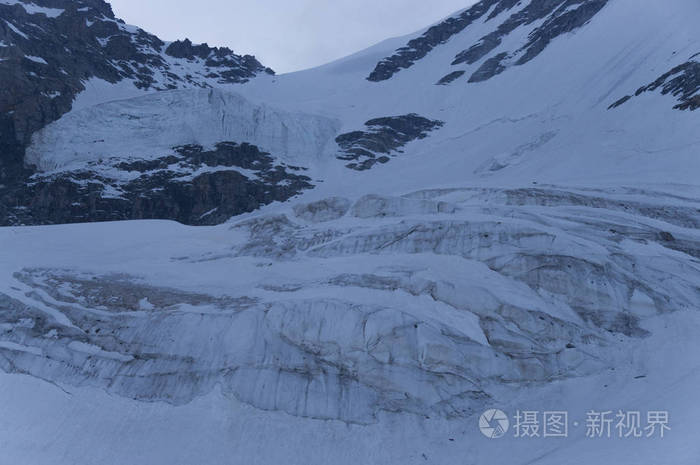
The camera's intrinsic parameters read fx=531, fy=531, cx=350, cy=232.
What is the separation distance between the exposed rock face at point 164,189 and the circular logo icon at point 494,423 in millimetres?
46157

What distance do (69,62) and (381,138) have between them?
41.3m

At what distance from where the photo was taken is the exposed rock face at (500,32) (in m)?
77.2

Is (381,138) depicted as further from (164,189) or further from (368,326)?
(368,326)

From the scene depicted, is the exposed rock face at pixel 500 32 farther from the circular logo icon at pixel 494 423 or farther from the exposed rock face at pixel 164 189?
the circular logo icon at pixel 494 423

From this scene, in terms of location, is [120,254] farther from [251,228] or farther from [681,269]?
[681,269]

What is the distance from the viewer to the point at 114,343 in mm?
15219

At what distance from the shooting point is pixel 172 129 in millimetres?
60062

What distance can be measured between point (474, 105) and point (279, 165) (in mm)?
28577

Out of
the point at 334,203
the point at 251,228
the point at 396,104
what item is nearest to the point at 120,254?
the point at 251,228

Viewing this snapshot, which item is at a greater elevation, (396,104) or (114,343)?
(396,104)

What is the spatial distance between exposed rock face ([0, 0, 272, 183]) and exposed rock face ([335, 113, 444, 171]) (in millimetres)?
29127

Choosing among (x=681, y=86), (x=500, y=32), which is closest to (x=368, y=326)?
(x=681, y=86)

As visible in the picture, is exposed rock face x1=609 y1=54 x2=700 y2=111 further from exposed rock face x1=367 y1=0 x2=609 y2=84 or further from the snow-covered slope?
exposed rock face x1=367 y1=0 x2=609 y2=84

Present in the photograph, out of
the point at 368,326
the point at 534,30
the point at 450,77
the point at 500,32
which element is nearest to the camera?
the point at 368,326
